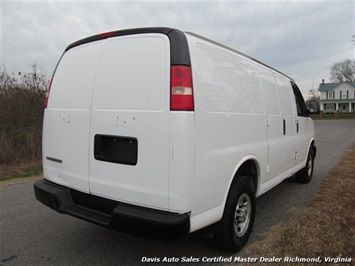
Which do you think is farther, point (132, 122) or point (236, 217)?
point (236, 217)

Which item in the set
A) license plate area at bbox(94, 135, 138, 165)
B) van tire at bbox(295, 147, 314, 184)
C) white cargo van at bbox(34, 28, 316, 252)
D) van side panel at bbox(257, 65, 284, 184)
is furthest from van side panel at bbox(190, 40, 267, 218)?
van tire at bbox(295, 147, 314, 184)

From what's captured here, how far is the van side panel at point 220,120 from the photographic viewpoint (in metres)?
2.38

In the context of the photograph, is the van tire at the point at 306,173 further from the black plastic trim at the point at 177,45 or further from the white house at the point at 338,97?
the white house at the point at 338,97

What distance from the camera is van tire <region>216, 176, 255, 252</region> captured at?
275 centimetres

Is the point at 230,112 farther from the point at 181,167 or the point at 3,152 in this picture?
the point at 3,152

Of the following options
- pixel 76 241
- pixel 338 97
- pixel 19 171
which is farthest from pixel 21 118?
pixel 338 97

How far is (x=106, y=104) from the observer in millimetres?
2578

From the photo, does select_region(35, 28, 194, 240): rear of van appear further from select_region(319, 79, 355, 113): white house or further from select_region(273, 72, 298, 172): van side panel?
select_region(319, 79, 355, 113): white house

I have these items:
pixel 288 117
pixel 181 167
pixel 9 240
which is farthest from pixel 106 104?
pixel 288 117

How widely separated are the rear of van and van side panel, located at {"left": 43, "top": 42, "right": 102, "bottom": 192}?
0.01m

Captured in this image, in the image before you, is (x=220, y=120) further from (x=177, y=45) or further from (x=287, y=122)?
(x=287, y=122)

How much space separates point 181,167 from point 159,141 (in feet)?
0.92

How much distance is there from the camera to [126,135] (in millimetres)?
2426

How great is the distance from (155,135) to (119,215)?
0.76 meters
